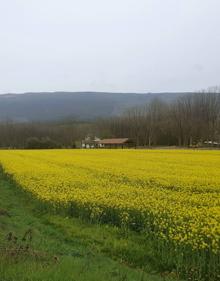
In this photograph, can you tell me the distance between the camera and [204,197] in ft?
55.9

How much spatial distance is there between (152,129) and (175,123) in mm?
8490

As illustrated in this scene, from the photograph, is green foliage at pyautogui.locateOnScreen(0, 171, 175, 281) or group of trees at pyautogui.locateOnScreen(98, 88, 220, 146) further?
group of trees at pyautogui.locateOnScreen(98, 88, 220, 146)

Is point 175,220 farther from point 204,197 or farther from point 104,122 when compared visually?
point 104,122

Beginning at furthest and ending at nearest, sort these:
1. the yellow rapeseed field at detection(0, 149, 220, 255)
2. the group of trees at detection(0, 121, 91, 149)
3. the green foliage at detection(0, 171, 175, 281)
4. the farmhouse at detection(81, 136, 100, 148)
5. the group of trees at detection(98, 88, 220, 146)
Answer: the group of trees at detection(0, 121, 91, 149), the farmhouse at detection(81, 136, 100, 148), the group of trees at detection(98, 88, 220, 146), the yellow rapeseed field at detection(0, 149, 220, 255), the green foliage at detection(0, 171, 175, 281)

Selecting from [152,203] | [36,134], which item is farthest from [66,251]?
[36,134]

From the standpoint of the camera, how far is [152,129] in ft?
419

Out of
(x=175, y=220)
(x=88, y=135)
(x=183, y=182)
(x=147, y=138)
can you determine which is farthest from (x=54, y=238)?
(x=88, y=135)

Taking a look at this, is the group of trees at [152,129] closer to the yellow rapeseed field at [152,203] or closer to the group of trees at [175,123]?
the group of trees at [175,123]

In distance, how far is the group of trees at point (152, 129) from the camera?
114725 millimetres

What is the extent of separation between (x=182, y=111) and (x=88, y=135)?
3396cm

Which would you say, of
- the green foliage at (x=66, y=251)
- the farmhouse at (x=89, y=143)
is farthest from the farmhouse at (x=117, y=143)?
the green foliage at (x=66, y=251)

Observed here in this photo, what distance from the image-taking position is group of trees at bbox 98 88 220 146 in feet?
375

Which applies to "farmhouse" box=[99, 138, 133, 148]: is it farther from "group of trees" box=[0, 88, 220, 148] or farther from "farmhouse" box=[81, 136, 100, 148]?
"group of trees" box=[0, 88, 220, 148]

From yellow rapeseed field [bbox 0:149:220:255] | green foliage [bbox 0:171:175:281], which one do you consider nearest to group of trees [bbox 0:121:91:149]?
yellow rapeseed field [bbox 0:149:220:255]
